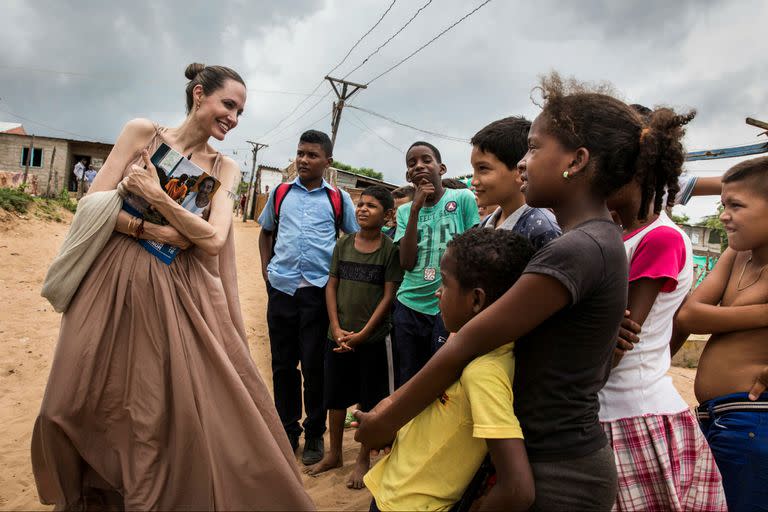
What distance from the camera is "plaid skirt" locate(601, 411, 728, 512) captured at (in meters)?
1.64

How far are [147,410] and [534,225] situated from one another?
1853 millimetres

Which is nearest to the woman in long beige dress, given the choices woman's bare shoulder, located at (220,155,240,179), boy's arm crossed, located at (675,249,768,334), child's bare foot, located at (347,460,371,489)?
woman's bare shoulder, located at (220,155,240,179)

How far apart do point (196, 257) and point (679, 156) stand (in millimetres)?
2145

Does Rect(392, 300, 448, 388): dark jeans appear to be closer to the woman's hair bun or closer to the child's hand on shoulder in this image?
the child's hand on shoulder

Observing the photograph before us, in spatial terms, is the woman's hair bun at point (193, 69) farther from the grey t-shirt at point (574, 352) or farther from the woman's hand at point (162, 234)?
the grey t-shirt at point (574, 352)

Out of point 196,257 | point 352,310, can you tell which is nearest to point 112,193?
point 196,257

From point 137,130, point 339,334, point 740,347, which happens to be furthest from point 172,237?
point 740,347

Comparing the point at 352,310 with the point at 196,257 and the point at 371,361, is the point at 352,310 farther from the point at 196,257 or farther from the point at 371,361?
the point at 196,257

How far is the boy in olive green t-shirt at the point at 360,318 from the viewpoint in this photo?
11.9ft

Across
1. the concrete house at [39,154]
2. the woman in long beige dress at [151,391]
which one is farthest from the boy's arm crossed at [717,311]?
the concrete house at [39,154]

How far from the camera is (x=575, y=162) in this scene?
4.71ft

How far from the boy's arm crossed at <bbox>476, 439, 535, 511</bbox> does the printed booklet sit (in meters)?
1.86

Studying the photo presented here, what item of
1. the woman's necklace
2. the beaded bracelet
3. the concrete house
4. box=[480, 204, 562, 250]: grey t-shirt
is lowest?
the woman's necklace

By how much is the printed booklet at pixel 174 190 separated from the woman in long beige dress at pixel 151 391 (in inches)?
1.9
